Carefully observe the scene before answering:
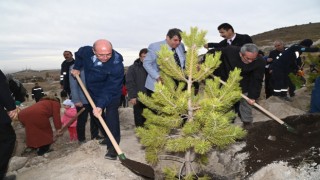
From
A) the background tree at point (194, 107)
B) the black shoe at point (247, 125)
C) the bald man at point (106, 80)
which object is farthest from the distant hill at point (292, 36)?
the background tree at point (194, 107)

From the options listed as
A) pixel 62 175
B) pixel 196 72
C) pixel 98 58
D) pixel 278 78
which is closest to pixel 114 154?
pixel 62 175

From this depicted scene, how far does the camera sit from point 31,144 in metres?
4.41

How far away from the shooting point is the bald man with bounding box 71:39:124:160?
3584 millimetres

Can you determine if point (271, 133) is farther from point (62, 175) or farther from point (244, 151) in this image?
point (62, 175)

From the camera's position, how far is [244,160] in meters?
3.62

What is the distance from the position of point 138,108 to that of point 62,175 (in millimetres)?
1954

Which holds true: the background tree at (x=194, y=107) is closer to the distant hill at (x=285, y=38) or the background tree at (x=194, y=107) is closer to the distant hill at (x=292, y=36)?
the distant hill at (x=285, y=38)

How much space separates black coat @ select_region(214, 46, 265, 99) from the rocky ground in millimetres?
607

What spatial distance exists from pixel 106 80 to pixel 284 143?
254 centimetres

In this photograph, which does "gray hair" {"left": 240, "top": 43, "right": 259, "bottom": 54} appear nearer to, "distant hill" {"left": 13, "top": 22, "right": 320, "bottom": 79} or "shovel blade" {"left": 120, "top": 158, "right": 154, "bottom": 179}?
"shovel blade" {"left": 120, "top": 158, "right": 154, "bottom": 179}

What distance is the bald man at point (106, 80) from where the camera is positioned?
141 inches

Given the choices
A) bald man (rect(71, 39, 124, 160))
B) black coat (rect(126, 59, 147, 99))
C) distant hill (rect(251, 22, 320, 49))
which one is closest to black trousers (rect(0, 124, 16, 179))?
bald man (rect(71, 39, 124, 160))

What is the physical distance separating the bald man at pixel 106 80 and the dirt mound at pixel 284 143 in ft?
6.04

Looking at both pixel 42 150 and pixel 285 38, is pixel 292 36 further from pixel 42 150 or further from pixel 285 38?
pixel 42 150
